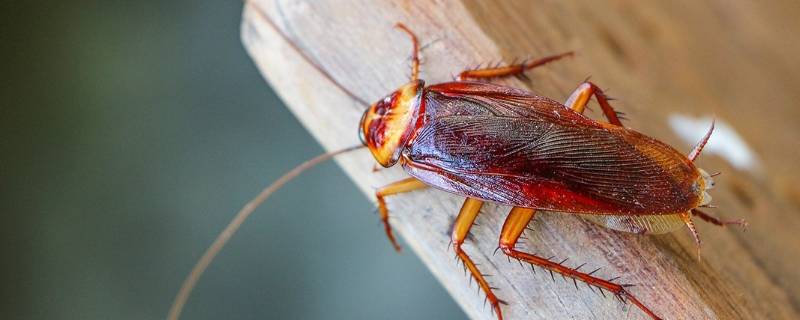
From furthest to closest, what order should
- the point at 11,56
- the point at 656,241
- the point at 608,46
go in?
the point at 11,56, the point at 608,46, the point at 656,241

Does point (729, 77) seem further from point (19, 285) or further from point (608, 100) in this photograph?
point (19, 285)

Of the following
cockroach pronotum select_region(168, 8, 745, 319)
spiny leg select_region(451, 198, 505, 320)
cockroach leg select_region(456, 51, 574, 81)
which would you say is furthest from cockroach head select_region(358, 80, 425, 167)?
spiny leg select_region(451, 198, 505, 320)

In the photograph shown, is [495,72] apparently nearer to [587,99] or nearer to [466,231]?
[587,99]

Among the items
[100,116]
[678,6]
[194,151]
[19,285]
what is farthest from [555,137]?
[19,285]

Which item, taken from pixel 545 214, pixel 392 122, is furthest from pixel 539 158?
pixel 392 122

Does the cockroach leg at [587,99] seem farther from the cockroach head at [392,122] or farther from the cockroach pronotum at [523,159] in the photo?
the cockroach head at [392,122]

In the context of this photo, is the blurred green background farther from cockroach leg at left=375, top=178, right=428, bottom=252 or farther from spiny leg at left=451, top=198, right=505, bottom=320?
spiny leg at left=451, top=198, right=505, bottom=320
